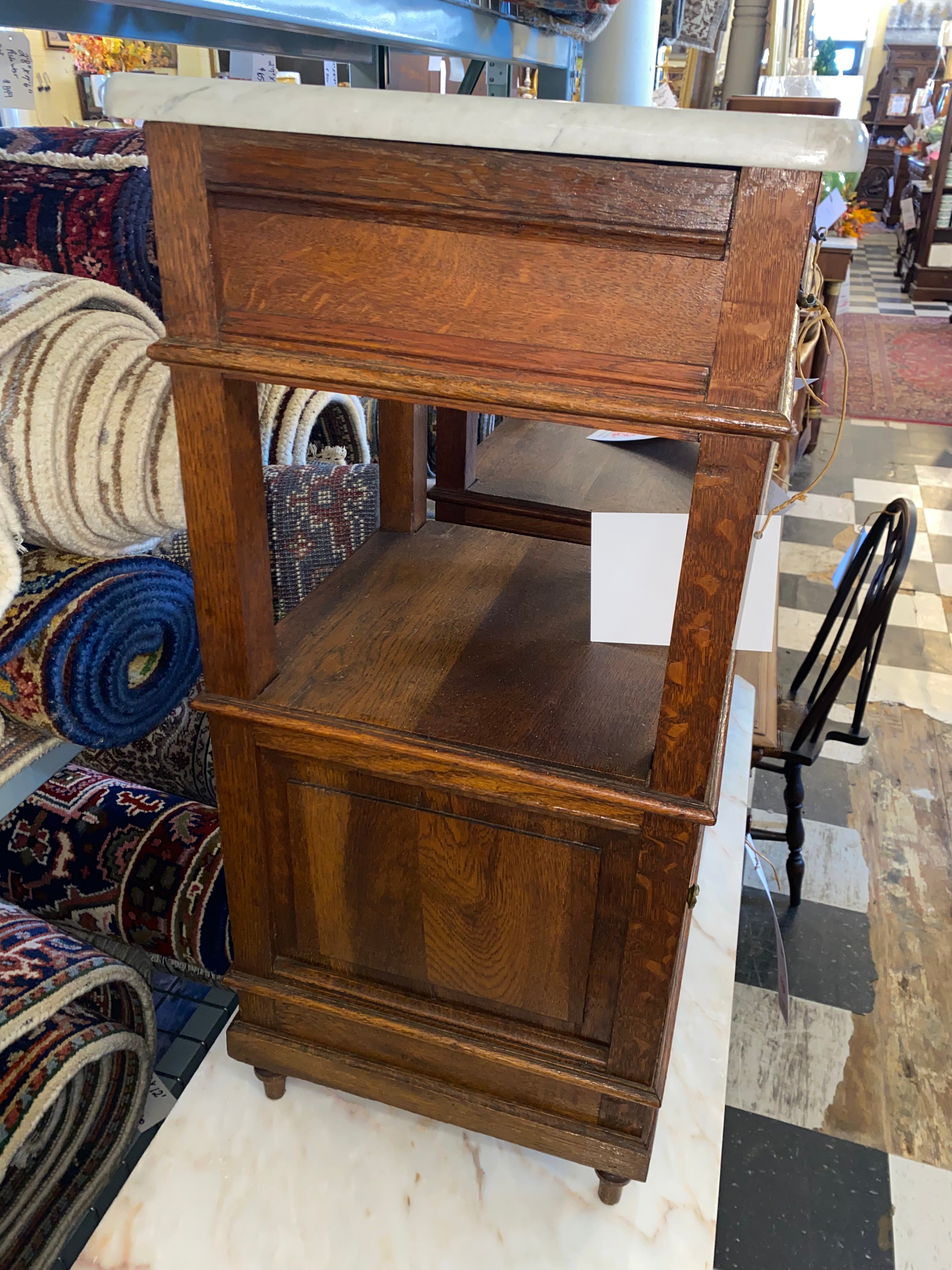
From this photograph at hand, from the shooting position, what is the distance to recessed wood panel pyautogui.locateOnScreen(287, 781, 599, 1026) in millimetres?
932

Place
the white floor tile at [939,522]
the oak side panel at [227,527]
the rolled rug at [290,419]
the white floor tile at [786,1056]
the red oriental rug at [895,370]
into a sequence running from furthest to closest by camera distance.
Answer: the red oriental rug at [895,370] < the white floor tile at [939,522] < the white floor tile at [786,1056] < the rolled rug at [290,419] < the oak side panel at [227,527]

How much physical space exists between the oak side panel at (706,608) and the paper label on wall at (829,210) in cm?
47

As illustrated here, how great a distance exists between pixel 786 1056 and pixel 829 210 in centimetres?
138

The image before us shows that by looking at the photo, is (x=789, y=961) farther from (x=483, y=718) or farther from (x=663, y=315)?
(x=663, y=315)

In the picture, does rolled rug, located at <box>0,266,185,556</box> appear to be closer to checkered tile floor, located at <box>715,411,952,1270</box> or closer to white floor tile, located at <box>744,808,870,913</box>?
checkered tile floor, located at <box>715,411,952,1270</box>

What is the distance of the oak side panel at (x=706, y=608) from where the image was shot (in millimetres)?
677

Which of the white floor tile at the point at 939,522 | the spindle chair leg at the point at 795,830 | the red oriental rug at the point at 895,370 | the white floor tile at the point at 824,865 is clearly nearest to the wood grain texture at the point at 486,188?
the spindle chair leg at the point at 795,830

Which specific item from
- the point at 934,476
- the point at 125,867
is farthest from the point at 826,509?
the point at 125,867

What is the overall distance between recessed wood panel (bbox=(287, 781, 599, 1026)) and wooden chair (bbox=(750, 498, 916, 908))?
850 mm

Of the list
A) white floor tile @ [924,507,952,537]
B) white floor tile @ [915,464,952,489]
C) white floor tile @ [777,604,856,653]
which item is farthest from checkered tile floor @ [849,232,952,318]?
white floor tile @ [777,604,856,653]

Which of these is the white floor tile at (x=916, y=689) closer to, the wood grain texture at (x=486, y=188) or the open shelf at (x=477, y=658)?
the open shelf at (x=477, y=658)

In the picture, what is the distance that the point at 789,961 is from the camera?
74.3 inches

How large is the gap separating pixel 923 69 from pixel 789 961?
13.1m

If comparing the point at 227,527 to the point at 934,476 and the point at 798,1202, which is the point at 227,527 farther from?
the point at 934,476
